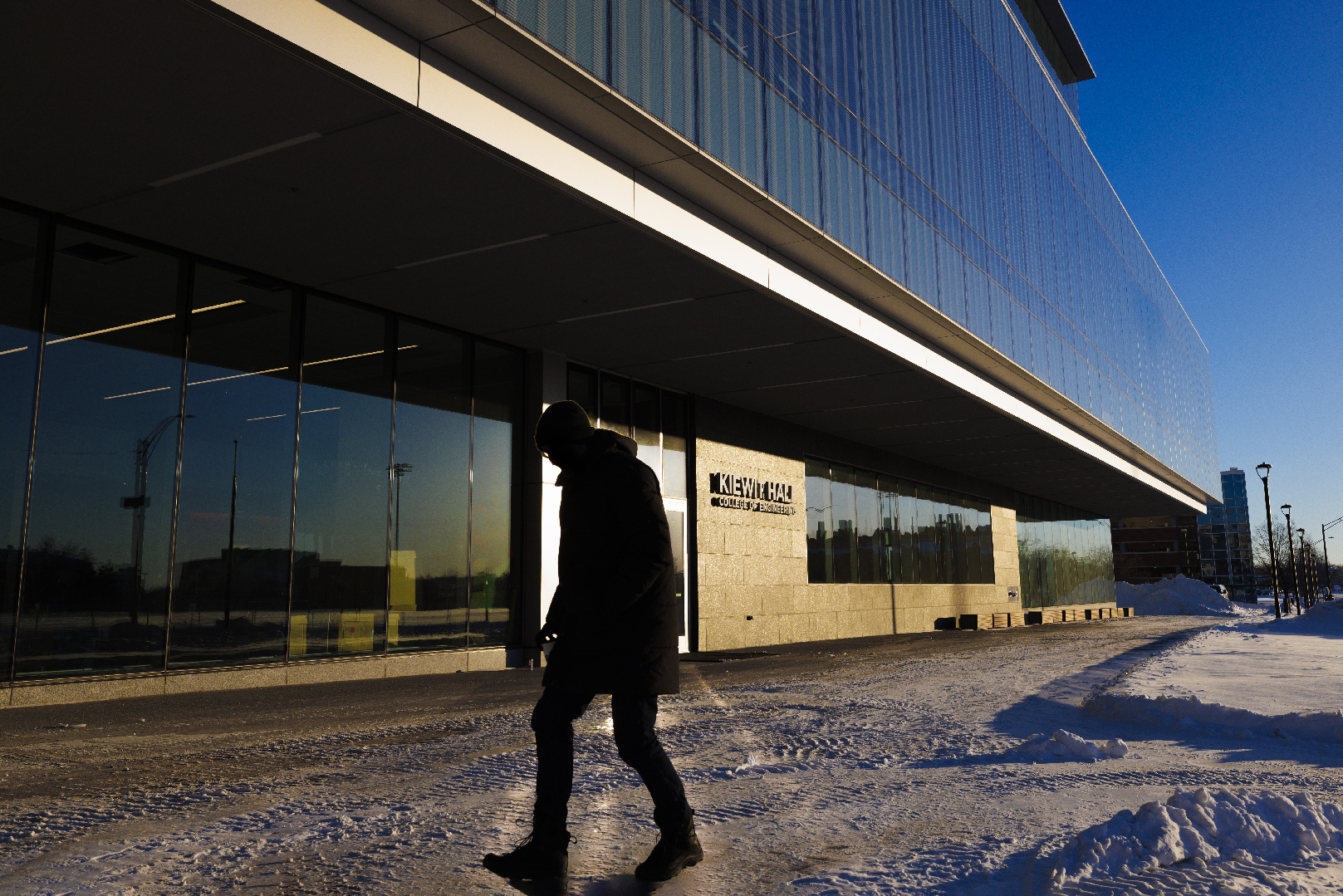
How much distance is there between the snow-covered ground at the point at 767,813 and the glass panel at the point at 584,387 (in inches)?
378

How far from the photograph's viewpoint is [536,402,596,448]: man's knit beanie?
152 inches

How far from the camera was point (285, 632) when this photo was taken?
12.6m

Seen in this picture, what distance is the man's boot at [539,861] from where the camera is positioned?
361 centimetres

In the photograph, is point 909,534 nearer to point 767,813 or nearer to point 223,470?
point 223,470

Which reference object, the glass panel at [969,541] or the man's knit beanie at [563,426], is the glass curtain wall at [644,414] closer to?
the man's knit beanie at [563,426]

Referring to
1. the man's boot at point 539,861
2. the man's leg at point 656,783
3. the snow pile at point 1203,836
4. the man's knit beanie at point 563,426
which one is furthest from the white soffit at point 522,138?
the snow pile at point 1203,836

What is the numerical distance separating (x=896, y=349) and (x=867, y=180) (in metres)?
3.06

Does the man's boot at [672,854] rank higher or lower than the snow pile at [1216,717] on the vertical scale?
higher

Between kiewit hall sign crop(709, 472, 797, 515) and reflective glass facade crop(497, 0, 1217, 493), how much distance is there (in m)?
5.79

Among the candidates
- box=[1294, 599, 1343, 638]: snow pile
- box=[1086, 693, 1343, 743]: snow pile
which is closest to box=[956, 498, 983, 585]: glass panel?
box=[1294, 599, 1343, 638]: snow pile

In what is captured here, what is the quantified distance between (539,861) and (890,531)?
27529 millimetres

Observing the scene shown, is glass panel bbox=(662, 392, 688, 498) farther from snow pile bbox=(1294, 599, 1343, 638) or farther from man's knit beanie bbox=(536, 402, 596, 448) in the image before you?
snow pile bbox=(1294, 599, 1343, 638)

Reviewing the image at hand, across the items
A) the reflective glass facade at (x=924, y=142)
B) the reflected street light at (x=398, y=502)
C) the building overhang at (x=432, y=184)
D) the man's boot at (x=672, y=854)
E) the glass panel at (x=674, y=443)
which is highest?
the reflective glass facade at (x=924, y=142)

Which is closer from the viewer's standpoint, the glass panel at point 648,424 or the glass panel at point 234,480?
the glass panel at point 234,480
